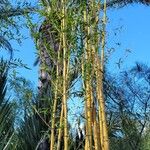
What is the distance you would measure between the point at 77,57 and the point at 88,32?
7.8 inches

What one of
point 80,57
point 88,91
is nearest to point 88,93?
point 88,91

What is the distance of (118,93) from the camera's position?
13938mm

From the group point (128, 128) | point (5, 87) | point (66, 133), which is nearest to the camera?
point (66, 133)

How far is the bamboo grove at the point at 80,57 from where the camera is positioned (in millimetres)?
3715

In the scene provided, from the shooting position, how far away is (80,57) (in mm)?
3873

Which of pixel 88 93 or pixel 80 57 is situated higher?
pixel 80 57

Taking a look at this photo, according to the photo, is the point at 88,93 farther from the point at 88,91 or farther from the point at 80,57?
the point at 80,57

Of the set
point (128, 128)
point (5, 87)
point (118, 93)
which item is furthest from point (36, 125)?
point (118, 93)

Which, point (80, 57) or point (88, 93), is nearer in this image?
point (88, 93)

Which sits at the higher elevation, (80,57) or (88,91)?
(80,57)

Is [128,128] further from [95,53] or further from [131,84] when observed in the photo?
[95,53]

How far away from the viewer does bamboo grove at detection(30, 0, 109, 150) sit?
3.71 meters

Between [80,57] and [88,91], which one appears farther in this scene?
[80,57]

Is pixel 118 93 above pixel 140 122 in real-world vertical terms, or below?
above
